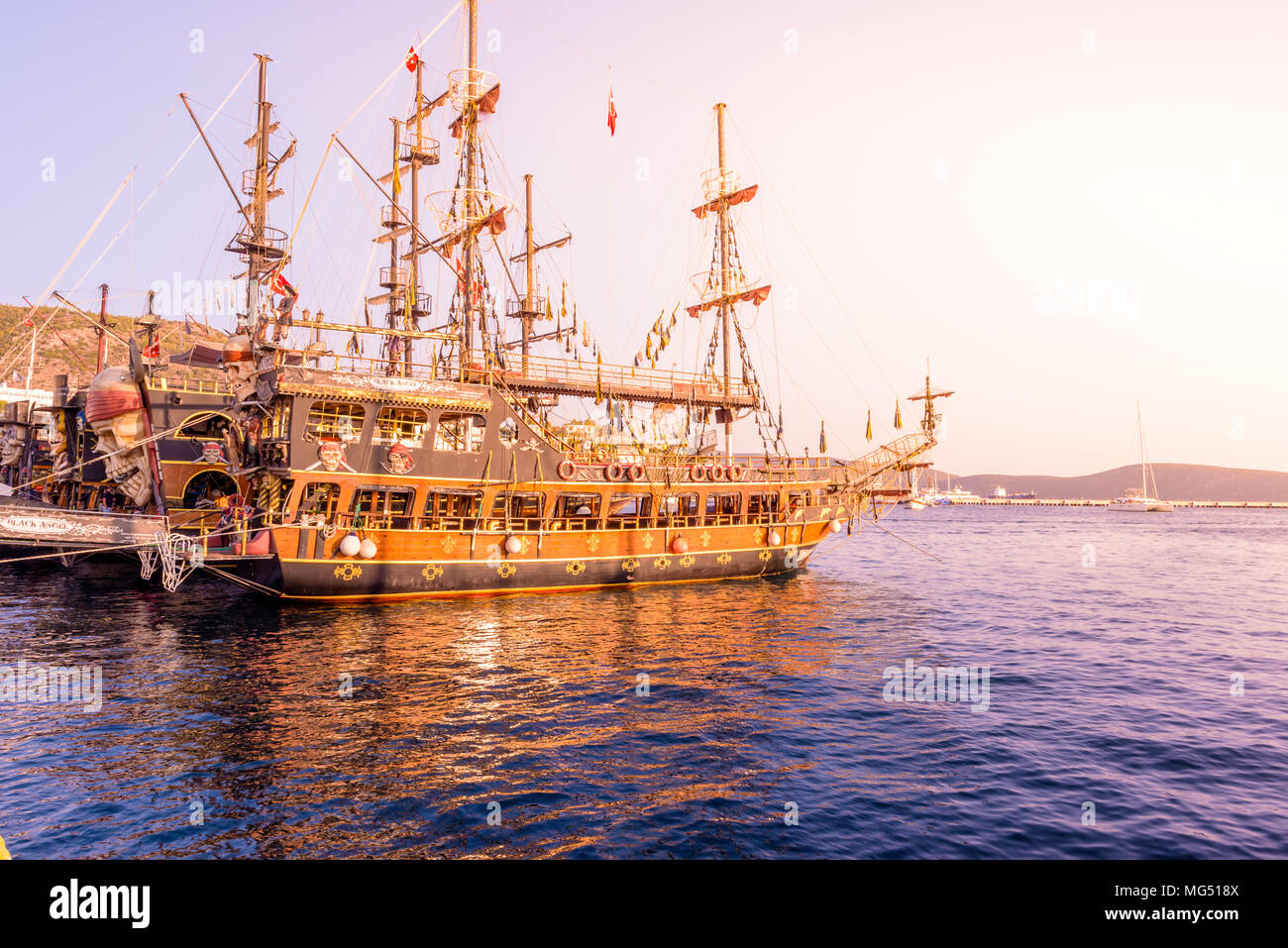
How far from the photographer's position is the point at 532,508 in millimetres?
29172

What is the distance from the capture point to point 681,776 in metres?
11.4

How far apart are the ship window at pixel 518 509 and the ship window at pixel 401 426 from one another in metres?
3.75

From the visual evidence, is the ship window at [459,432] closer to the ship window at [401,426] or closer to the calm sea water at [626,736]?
the ship window at [401,426]

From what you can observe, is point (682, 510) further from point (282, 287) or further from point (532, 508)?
point (282, 287)

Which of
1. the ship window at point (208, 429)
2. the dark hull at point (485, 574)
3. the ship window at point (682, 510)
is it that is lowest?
the dark hull at point (485, 574)

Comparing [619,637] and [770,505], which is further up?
[770,505]

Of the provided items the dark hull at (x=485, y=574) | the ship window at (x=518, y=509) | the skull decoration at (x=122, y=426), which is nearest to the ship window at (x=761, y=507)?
the dark hull at (x=485, y=574)

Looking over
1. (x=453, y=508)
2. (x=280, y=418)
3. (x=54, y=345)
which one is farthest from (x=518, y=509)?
(x=54, y=345)
